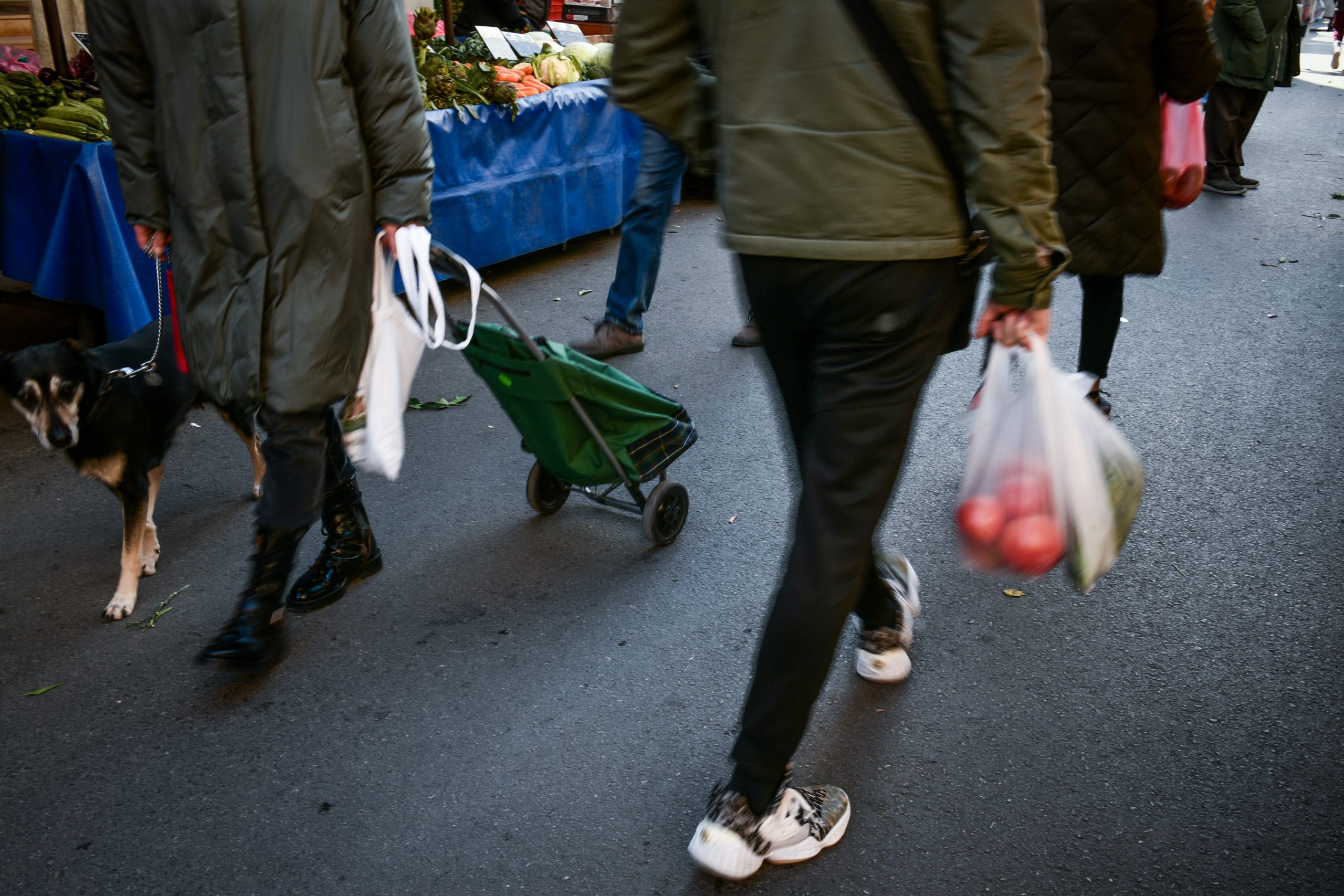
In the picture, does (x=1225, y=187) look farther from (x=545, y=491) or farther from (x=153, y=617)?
(x=153, y=617)

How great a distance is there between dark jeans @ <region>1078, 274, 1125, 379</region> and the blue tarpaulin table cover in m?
2.49

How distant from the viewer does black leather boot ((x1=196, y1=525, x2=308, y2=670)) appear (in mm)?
2742

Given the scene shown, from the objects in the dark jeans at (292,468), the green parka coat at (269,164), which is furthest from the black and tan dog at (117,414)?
the green parka coat at (269,164)

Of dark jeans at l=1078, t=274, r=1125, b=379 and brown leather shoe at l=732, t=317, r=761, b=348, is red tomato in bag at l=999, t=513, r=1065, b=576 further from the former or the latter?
brown leather shoe at l=732, t=317, r=761, b=348

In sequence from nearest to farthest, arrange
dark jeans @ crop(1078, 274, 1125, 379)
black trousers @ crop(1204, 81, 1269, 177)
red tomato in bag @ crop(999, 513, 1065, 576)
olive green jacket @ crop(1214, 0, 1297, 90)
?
red tomato in bag @ crop(999, 513, 1065, 576) → dark jeans @ crop(1078, 274, 1125, 379) → olive green jacket @ crop(1214, 0, 1297, 90) → black trousers @ crop(1204, 81, 1269, 177)

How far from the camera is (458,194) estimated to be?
599 centimetres

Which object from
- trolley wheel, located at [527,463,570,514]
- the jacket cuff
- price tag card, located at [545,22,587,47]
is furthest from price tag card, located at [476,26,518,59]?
the jacket cuff

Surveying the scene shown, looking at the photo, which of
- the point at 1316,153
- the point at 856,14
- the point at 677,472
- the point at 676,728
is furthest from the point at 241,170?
the point at 1316,153

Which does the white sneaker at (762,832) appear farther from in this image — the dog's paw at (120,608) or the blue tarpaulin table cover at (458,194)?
the blue tarpaulin table cover at (458,194)

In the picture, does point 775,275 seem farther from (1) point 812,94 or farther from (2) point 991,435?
(2) point 991,435

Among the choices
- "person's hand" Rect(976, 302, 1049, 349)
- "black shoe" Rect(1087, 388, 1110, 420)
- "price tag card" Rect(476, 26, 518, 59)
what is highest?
"person's hand" Rect(976, 302, 1049, 349)

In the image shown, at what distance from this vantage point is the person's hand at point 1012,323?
1.81m

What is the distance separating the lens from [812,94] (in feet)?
5.58

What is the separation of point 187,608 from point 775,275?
7.30 ft
